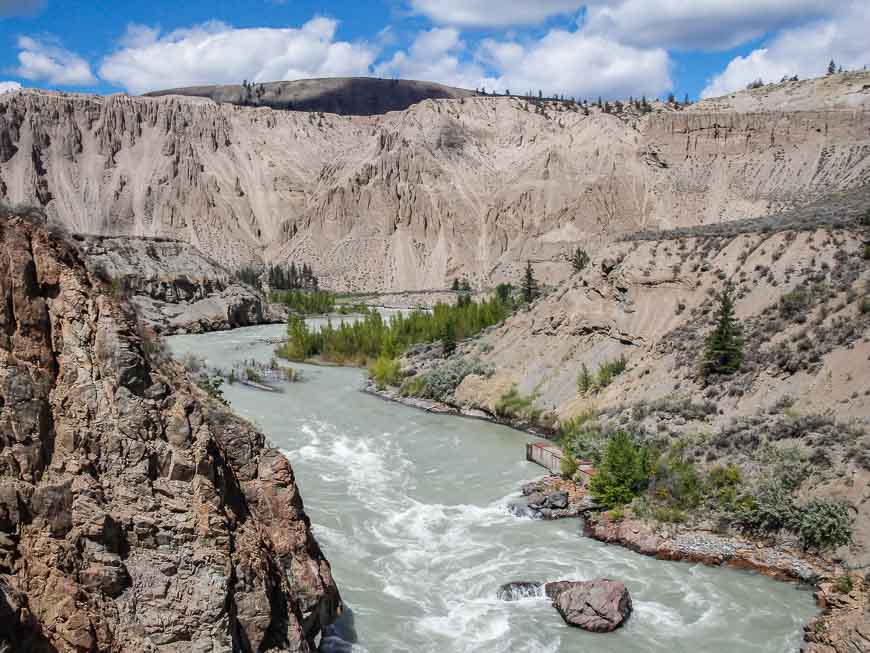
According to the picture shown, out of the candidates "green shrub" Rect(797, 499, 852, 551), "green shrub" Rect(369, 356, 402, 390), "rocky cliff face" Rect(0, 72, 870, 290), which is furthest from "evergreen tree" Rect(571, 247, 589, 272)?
"green shrub" Rect(797, 499, 852, 551)

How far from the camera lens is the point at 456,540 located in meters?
20.6

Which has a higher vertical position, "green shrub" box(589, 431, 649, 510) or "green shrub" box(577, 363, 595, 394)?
"green shrub" box(577, 363, 595, 394)

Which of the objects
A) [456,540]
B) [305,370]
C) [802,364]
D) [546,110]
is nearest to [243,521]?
[456,540]

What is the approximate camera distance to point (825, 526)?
18594 millimetres

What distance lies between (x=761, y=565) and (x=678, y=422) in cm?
816

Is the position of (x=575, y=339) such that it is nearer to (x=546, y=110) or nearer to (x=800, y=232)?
(x=800, y=232)

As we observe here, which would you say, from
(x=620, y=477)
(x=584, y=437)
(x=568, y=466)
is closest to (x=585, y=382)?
(x=584, y=437)

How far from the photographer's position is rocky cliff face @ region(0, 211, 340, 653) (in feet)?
28.4

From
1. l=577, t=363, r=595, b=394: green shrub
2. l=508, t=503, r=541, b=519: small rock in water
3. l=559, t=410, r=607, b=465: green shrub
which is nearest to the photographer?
l=508, t=503, r=541, b=519: small rock in water

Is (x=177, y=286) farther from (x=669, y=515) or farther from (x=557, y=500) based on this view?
(x=669, y=515)

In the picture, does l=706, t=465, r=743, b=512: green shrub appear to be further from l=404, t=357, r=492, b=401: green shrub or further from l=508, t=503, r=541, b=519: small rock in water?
l=404, t=357, r=492, b=401: green shrub

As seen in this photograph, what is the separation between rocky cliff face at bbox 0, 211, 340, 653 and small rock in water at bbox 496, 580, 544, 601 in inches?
282

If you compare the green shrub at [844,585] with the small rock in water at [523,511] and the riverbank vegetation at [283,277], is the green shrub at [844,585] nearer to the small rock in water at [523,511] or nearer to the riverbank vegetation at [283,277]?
the small rock in water at [523,511]

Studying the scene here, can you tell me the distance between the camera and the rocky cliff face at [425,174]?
94375 millimetres
